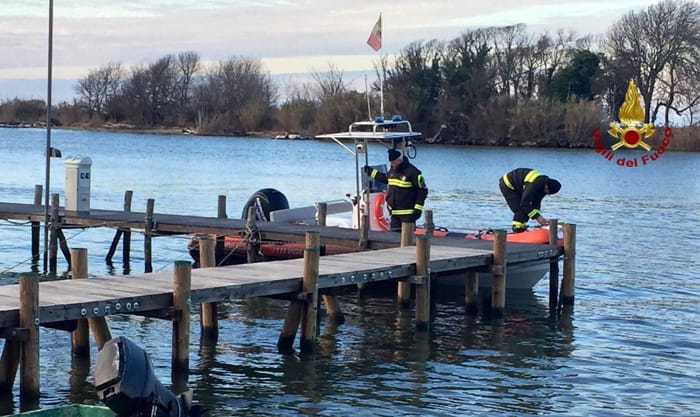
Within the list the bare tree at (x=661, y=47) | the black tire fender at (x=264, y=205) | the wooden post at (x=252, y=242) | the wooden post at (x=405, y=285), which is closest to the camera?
the wooden post at (x=405, y=285)

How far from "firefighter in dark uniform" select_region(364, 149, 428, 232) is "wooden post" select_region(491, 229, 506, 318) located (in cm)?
197

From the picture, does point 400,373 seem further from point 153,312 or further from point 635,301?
point 635,301

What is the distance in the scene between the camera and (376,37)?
1945 centimetres

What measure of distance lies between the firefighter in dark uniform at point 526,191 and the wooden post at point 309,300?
Answer: 5507 mm

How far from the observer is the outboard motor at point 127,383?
884 cm

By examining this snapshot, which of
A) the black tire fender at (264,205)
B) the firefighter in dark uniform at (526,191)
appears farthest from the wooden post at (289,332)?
the black tire fender at (264,205)

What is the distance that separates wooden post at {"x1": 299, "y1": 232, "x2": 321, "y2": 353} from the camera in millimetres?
13477

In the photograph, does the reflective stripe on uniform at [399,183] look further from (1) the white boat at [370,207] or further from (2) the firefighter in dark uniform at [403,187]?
(1) the white boat at [370,207]

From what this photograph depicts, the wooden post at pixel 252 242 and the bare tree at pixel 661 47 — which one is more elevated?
the bare tree at pixel 661 47

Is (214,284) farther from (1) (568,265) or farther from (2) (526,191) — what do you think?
(2) (526,191)

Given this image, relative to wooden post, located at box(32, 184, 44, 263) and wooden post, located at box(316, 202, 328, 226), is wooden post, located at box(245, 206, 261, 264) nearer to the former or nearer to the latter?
wooden post, located at box(316, 202, 328, 226)

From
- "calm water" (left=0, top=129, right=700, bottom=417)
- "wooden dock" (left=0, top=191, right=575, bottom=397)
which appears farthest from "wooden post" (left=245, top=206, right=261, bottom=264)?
"calm water" (left=0, top=129, right=700, bottom=417)

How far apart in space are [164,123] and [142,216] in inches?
3365

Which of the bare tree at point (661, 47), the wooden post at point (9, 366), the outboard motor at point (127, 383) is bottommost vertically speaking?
the wooden post at point (9, 366)
